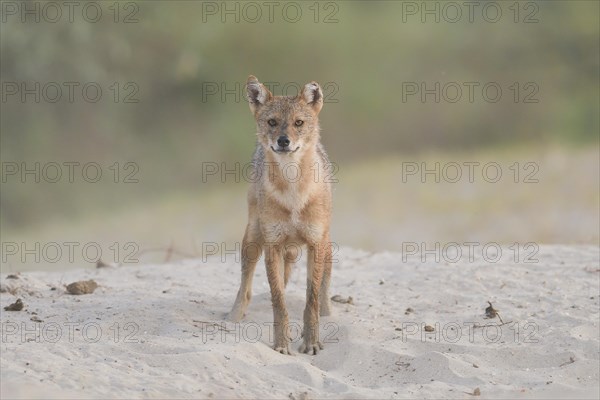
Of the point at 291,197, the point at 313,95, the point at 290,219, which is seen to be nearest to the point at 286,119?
the point at 313,95

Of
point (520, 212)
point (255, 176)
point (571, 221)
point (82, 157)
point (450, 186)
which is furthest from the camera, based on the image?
point (82, 157)

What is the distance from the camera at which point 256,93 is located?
25.2 ft

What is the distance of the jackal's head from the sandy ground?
1.53 meters

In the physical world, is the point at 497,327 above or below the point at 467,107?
below

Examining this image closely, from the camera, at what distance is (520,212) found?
16.3m

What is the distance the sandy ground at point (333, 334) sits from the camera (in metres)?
5.91

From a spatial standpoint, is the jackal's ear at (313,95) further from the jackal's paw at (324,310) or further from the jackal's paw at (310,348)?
the jackal's paw at (310,348)

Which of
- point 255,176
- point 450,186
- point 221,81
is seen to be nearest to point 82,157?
point 221,81

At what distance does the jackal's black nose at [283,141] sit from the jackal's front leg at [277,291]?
2.67ft

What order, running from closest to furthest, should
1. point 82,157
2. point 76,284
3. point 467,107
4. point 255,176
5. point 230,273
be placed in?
1. point 255,176
2. point 76,284
3. point 230,273
4. point 82,157
5. point 467,107

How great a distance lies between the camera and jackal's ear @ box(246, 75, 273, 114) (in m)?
7.62

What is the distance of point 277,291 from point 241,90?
15.6m

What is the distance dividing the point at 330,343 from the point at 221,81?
47.6 ft

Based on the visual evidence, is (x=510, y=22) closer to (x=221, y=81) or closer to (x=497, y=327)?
(x=221, y=81)
